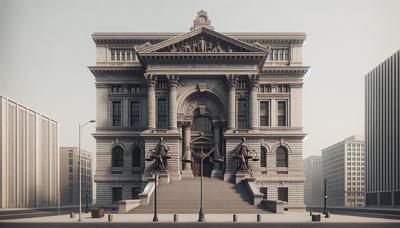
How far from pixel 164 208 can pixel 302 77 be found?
30.5 meters

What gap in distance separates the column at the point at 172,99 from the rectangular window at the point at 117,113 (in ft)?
33.6

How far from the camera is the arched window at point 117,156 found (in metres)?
77.7

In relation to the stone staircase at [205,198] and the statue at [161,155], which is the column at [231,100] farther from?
the statue at [161,155]

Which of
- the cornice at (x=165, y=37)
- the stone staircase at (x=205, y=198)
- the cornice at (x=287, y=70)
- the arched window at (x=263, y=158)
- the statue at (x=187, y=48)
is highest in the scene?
the cornice at (x=165, y=37)

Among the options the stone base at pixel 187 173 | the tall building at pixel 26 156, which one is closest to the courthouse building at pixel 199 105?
the stone base at pixel 187 173

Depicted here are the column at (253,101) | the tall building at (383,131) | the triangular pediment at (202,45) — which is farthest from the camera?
the tall building at (383,131)

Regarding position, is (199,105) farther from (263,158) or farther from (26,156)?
(26,156)

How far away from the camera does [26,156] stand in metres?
136

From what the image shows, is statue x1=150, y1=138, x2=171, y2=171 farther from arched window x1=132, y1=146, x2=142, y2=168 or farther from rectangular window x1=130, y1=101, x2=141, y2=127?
rectangular window x1=130, y1=101, x2=141, y2=127

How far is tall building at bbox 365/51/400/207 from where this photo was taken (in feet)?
380

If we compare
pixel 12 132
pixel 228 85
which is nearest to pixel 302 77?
pixel 228 85

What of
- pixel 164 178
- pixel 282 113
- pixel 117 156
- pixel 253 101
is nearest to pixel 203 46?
pixel 253 101

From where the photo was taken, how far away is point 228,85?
71.2 metres

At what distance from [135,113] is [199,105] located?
10.2 metres
